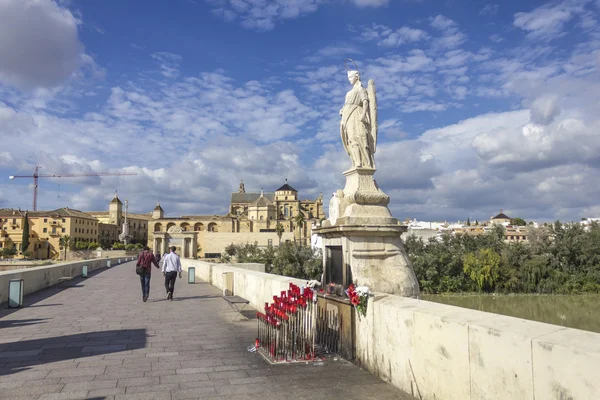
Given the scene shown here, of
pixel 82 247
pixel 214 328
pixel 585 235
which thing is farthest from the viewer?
pixel 82 247

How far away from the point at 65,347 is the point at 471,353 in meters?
5.52

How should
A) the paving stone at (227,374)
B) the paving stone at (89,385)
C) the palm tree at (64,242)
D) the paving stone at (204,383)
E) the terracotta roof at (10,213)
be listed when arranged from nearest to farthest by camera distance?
the paving stone at (89,385)
the paving stone at (204,383)
the paving stone at (227,374)
the palm tree at (64,242)
the terracotta roof at (10,213)

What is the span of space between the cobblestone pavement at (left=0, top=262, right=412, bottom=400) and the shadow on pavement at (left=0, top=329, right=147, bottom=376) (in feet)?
0.04

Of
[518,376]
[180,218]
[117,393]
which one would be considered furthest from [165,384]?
Result: [180,218]

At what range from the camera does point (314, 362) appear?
5.34m

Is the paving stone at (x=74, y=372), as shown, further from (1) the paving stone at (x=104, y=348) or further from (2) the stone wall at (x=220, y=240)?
(2) the stone wall at (x=220, y=240)

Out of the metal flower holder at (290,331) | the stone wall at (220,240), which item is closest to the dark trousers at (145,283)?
the metal flower holder at (290,331)

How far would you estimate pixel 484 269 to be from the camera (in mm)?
34000

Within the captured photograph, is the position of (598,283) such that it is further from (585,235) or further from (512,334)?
(512,334)

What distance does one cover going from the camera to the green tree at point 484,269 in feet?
112

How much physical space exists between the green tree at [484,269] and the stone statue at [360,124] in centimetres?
3000

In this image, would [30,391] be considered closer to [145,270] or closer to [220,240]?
[145,270]

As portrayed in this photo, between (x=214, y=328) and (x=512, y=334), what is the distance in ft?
19.4

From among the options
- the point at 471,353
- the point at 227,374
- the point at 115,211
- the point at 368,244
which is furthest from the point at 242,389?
the point at 115,211
